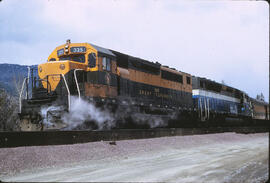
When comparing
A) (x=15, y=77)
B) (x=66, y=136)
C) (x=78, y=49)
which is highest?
(x=15, y=77)

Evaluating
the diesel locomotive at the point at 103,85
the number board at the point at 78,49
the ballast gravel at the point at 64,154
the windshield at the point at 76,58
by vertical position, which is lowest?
the ballast gravel at the point at 64,154

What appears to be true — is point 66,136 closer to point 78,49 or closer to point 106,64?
point 106,64

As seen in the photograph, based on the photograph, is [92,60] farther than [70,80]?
Yes

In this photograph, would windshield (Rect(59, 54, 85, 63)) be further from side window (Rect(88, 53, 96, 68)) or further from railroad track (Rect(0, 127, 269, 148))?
railroad track (Rect(0, 127, 269, 148))

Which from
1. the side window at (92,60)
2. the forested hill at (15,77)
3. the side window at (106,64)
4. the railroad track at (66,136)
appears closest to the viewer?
the railroad track at (66,136)

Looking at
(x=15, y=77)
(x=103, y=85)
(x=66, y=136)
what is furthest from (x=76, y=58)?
(x=15, y=77)

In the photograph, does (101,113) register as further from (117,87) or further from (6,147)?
(6,147)

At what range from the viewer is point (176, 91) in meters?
21.1

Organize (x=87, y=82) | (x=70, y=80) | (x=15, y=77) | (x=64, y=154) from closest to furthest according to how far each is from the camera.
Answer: (x=64, y=154)
(x=70, y=80)
(x=87, y=82)
(x=15, y=77)

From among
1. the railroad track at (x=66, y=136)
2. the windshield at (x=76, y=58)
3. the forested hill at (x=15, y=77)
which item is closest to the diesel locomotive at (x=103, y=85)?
the windshield at (x=76, y=58)

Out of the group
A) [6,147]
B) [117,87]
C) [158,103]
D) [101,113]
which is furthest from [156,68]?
[6,147]

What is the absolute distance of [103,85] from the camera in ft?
44.2

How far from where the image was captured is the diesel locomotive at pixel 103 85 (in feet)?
42.1

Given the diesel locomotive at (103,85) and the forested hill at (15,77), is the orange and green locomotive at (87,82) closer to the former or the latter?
the diesel locomotive at (103,85)
